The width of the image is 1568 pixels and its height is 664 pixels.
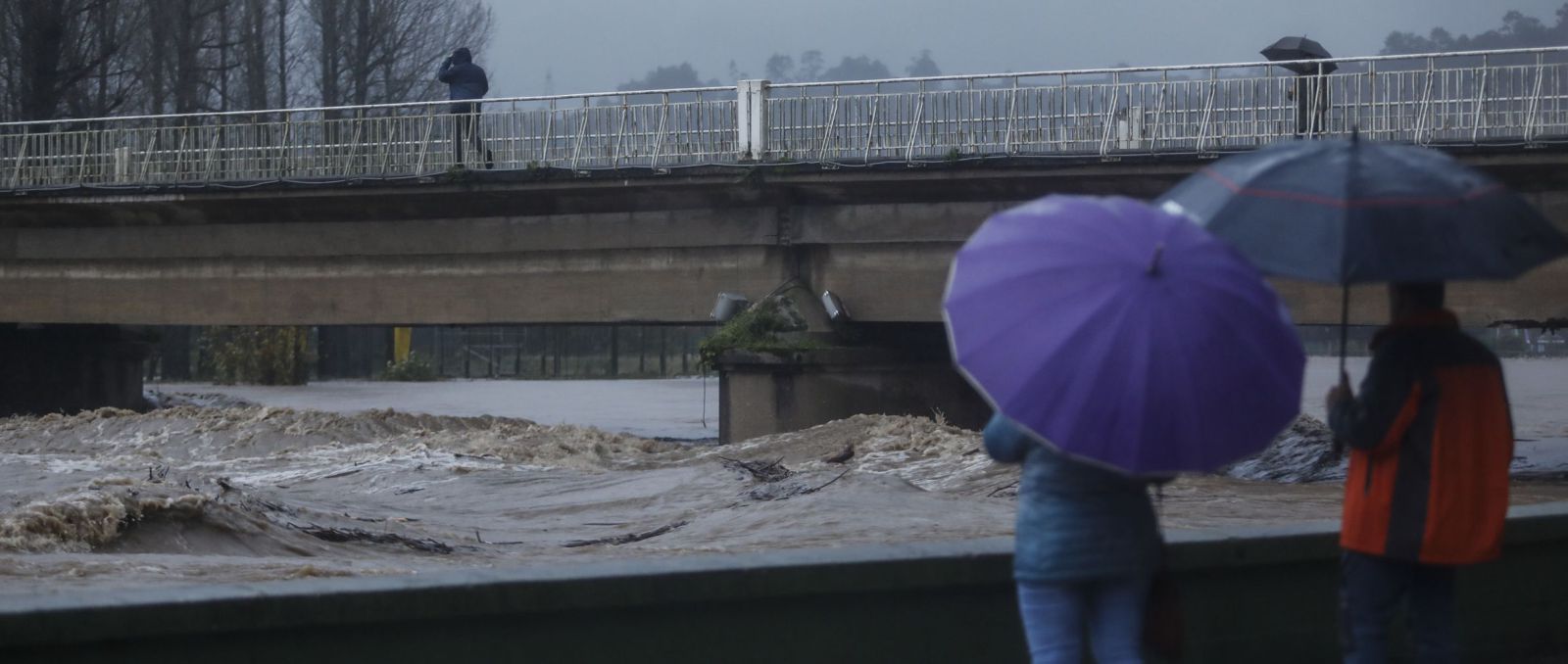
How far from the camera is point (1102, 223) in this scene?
402 centimetres

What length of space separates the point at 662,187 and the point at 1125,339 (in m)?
21.8

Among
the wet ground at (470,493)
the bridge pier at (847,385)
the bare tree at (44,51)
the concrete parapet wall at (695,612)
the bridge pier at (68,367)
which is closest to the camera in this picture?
the concrete parapet wall at (695,612)

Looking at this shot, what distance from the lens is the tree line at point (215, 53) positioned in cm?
4600

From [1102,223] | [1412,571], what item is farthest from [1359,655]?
[1102,223]

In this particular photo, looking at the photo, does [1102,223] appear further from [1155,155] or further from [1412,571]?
[1155,155]

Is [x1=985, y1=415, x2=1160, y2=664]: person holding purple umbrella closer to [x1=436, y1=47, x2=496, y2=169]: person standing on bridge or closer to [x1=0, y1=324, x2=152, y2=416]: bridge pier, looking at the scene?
[x1=436, y1=47, x2=496, y2=169]: person standing on bridge

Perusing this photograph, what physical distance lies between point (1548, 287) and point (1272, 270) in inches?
770

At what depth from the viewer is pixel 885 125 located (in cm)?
2427

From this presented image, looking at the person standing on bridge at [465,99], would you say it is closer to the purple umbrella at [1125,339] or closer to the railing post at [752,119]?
the railing post at [752,119]

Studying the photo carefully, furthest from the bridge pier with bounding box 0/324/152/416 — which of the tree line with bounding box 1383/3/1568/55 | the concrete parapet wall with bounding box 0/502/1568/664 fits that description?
the tree line with bounding box 1383/3/1568/55

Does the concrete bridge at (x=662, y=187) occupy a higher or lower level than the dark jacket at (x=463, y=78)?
lower

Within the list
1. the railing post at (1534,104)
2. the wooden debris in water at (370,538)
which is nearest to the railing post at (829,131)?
the railing post at (1534,104)

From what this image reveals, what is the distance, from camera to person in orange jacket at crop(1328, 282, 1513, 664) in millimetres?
4488

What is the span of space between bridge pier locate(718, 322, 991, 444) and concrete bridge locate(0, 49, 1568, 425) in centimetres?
47
